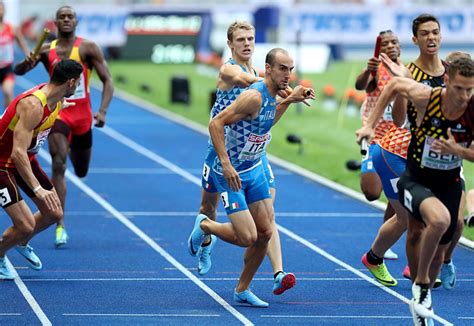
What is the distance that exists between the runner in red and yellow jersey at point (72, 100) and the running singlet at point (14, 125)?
216cm

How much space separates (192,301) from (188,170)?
936 cm

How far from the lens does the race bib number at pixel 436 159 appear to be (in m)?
9.27

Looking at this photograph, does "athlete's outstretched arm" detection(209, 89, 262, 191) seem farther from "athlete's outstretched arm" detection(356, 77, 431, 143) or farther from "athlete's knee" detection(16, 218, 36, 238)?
"athlete's knee" detection(16, 218, 36, 238)

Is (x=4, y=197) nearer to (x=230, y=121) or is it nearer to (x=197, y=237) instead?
(x=197, y=237)

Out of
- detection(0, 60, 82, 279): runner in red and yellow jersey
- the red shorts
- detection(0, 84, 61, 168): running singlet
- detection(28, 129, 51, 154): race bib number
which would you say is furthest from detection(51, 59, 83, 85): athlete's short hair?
the red shorts

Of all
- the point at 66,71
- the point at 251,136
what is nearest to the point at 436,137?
the point at 251,136

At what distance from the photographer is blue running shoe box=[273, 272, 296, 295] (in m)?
10.1

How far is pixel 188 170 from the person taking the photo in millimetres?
19734

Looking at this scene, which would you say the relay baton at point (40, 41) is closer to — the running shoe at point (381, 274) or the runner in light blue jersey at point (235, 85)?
the runner in light blue jersey at point (235, 85)

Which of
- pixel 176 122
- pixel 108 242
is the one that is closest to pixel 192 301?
pixel 108 242

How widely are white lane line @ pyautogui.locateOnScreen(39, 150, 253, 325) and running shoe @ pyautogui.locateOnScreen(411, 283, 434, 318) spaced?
1262 mm

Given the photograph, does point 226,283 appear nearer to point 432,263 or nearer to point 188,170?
point 432,263

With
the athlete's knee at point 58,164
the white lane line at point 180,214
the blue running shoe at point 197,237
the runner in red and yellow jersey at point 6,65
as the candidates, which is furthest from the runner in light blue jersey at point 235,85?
the runner in red and yellow jersey at point 6,65

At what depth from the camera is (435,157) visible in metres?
9.28
